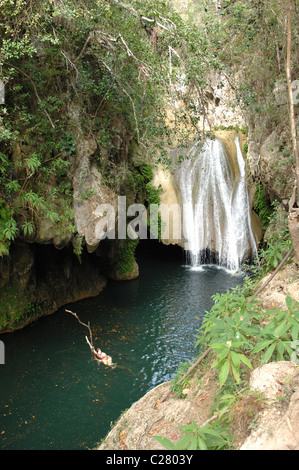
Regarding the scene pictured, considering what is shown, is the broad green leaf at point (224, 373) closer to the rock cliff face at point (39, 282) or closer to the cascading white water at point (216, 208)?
the rock cliff face at point (39, 282)

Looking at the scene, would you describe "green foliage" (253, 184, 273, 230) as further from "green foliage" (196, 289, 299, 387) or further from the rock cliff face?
"green foliage" (196, 289, 299, 387)

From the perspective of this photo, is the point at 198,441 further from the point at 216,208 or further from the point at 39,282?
the point at 216,208

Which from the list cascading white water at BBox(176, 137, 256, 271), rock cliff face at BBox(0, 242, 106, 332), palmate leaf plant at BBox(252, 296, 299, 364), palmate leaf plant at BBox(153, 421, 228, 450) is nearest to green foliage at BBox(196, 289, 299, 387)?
palmate leaf plant at BBox(252, 296, 299, 364)

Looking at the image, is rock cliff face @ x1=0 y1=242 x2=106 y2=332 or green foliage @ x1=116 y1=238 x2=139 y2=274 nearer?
rock cliff face @ x1=0 y1=242 x2=106 y2=332

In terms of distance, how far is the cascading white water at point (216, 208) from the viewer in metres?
14.1

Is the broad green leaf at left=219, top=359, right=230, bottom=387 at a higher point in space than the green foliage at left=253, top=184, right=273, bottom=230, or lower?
lower

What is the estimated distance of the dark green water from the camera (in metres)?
5.84

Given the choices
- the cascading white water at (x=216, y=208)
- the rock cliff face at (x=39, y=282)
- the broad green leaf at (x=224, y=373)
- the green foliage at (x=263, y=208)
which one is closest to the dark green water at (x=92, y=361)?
the rock cliff face at (x=39, y=282)

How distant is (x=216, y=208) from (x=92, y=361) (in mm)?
9079

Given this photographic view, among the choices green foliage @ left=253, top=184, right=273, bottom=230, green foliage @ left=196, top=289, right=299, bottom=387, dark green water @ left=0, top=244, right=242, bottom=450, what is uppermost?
green foliage @ left=253, top=184, right=273, bottom=230

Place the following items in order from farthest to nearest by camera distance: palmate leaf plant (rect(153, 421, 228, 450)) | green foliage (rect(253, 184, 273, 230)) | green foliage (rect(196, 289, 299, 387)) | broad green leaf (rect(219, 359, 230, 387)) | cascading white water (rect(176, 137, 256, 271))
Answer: cascading white water (rect(176, 137, 256, 271)), green foliage (rect(253, 184, 273, 230)), green foliage (rect(196, 289, 299, 387)), broad green leaf (rect(219, 359, 230, 387)), palmate leaf plant (rect(153, 421, 228, 450))

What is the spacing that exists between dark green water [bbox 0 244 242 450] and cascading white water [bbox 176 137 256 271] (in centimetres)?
235

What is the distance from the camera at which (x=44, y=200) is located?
825 centimetres
